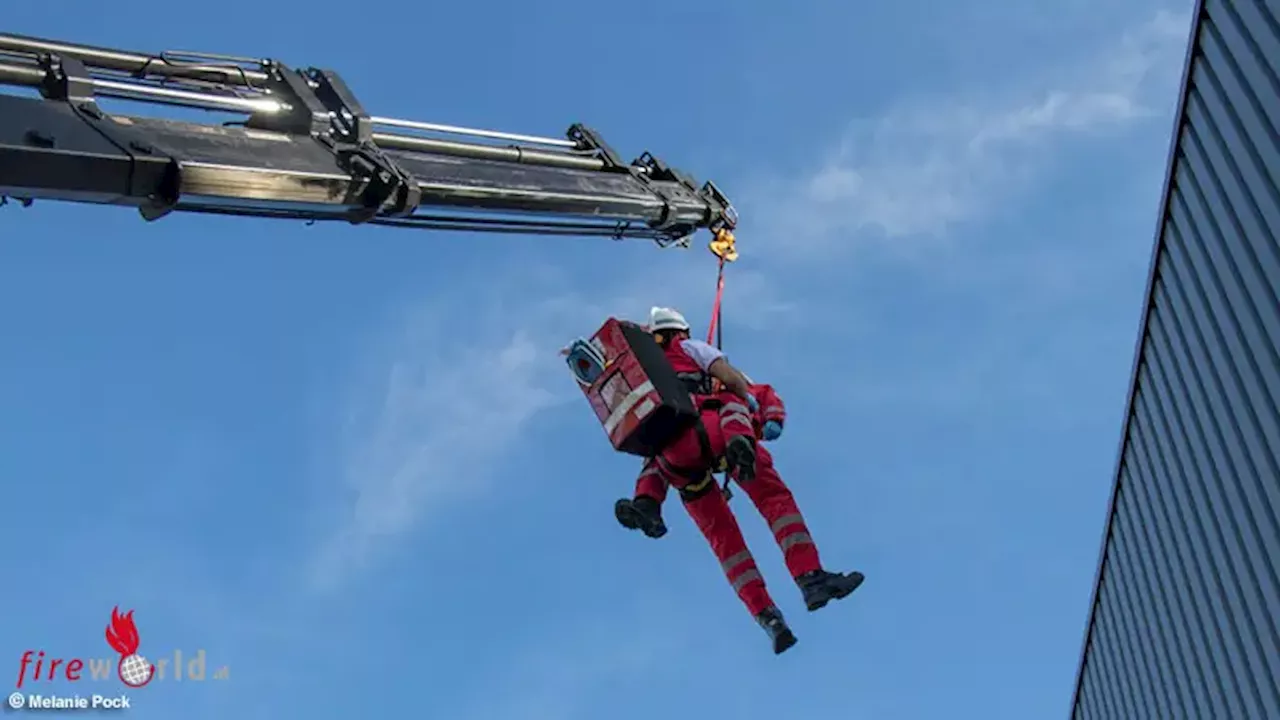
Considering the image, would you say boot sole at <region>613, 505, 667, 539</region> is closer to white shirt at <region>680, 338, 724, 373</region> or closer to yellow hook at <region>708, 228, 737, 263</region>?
white shirt at <region>680, 338, 724, 373</region>

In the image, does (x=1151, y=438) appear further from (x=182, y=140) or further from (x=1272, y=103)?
(x=182, y=140)

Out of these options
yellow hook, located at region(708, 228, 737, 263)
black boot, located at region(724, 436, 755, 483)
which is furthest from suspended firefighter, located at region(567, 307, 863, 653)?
yellow hook, located at region(708, 228, 737, 263)

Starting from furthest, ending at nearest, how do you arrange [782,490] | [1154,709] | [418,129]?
[1154,709]
[782,490]
[418,129]

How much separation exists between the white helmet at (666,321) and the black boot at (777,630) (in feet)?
7.78

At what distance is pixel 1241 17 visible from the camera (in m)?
9.92

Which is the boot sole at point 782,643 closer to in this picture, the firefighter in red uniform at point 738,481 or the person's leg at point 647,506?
the firefighter in red uniform at point 738,481

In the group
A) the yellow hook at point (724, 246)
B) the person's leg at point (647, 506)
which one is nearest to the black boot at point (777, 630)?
the person's leg at point (647, 506)

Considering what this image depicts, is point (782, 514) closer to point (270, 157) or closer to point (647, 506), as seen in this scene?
point (647, 506)

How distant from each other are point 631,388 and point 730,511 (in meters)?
1.51

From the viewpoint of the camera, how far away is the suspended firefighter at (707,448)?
9.91 m

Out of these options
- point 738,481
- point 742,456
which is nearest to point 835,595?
point 738,481

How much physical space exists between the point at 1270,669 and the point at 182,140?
8143mm

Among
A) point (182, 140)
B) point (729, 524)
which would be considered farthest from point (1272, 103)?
point (182, 140)

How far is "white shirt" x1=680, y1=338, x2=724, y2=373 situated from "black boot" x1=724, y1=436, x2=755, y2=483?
1094 millimetres
